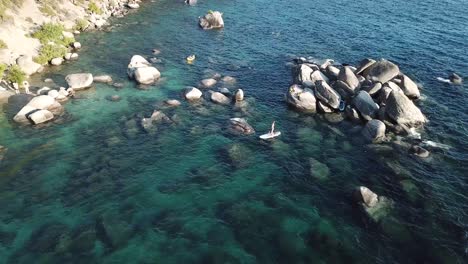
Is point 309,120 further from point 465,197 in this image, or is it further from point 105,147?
point 105,147

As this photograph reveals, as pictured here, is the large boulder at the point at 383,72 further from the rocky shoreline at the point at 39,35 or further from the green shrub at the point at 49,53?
the green shrub at the point at 49,53

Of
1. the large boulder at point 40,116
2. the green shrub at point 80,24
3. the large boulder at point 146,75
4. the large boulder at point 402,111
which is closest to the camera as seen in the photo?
the large boulder at point 40,116

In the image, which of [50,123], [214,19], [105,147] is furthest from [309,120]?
[214,19]

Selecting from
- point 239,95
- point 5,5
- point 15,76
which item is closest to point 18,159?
point 15,76

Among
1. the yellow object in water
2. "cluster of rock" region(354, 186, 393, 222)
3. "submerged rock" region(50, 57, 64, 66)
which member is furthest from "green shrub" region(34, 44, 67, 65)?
"cluster of rock" region(354, 186, 393, 222)

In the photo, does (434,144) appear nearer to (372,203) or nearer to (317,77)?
(372,203)

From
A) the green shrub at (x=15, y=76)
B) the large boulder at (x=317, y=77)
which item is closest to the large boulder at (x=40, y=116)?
the green shrub at (x=15, y=76)

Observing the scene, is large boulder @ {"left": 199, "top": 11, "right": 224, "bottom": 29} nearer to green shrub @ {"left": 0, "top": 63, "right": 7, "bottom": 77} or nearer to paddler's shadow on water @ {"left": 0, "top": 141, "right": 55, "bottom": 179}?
green shrub @ {"left": 0, "top": 63, "right": 7, "bottom": 77}

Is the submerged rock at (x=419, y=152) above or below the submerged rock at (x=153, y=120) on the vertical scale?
above
